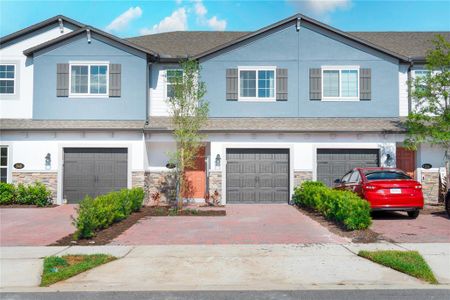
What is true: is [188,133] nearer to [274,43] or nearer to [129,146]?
[129,146]

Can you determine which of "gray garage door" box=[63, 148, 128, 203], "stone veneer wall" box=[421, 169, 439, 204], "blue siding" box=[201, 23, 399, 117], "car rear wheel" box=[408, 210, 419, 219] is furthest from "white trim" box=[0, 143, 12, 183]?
"stone veneer wall" box=[421, 169, 439, 204]

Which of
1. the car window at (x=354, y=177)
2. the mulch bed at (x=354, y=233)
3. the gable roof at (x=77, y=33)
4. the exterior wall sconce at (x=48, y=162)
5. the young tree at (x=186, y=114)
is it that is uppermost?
the gable roof at (x=77, y=33)

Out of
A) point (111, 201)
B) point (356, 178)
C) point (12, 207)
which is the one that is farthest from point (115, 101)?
point (356, 178)

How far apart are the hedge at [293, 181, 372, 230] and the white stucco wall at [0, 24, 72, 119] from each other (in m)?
12.9

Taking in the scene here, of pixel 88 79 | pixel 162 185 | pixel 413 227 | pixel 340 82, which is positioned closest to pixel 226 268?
pixel 413 227

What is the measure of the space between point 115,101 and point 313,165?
9017mm

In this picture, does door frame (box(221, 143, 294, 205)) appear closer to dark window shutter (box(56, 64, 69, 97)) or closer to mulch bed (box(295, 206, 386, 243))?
mulch bed (box(295, 206, 386, 243))

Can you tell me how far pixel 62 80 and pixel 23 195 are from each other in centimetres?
518

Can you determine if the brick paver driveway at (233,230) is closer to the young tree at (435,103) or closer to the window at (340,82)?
the young tree at (435,103)

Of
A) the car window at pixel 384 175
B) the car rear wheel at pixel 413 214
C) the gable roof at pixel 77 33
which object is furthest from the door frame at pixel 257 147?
the car rear wheel at pixel 413 214

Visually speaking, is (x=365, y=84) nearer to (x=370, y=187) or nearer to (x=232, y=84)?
(x=232, y=84)

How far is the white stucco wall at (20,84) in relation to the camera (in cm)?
1983

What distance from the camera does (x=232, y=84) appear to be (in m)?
19.7

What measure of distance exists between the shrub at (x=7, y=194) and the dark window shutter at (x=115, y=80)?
221 inches
